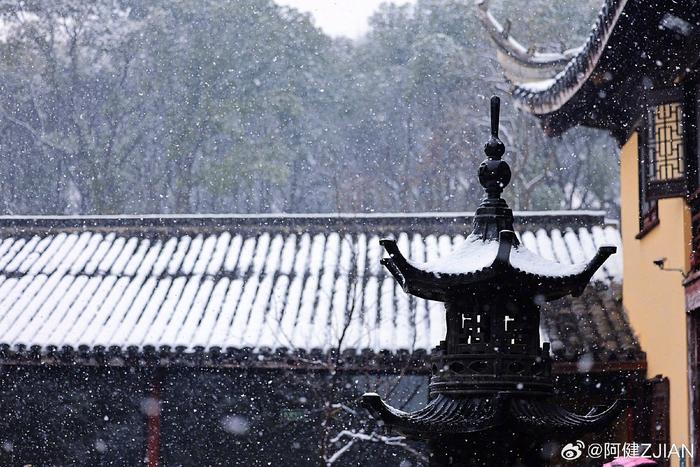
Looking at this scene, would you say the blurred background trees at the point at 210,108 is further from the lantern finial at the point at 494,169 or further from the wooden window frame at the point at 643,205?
the lantern finial at the point at 494,169

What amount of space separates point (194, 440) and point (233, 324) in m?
1.42

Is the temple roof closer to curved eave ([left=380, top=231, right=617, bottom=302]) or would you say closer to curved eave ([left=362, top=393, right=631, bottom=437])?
curved eave ([left=380, top=231, right=617, bottom=302])

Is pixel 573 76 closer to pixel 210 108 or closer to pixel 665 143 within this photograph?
pixel 665 143

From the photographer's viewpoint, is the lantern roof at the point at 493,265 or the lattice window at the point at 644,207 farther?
the lattice window at the point at 644,207

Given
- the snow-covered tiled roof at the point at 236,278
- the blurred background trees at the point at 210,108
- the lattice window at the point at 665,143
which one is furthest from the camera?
the blurred background trees at the point at 210,108

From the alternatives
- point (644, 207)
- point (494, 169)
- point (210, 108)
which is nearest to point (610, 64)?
point (644, 207)

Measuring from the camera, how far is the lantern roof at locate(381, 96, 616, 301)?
15.1 feet

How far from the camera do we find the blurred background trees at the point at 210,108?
86.2 ft

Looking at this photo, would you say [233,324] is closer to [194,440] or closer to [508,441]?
[194,440]

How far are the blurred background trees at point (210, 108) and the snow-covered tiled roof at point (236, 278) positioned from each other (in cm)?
1209

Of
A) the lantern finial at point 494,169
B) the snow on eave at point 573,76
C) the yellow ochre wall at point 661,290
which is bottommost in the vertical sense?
the lantern finial at point 494,169

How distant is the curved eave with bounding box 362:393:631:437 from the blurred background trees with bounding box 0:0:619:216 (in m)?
20.8

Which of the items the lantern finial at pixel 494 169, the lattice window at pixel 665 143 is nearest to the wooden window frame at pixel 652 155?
the lattice window at pixel 665 143

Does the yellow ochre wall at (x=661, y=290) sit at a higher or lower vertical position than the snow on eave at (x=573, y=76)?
lower
